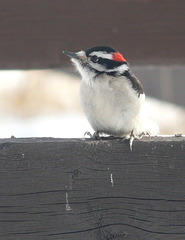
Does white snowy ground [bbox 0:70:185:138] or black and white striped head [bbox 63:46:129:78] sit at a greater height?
white snowy ground [bbox 0:70:185:138]

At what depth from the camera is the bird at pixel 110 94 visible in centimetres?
348

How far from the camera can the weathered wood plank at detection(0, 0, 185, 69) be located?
331 centimetres

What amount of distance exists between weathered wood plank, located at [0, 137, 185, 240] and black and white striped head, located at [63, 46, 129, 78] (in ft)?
4.07

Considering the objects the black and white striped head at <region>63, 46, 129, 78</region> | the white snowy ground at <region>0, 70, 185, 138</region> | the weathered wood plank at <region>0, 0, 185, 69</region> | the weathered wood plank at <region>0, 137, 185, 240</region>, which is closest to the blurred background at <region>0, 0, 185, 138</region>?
the weathered wood plank at <region>0, 0, 185, 69</region>

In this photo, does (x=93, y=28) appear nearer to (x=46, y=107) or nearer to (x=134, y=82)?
(x=134, y=82)

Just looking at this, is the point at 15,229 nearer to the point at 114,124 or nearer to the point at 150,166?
the point at 150,166

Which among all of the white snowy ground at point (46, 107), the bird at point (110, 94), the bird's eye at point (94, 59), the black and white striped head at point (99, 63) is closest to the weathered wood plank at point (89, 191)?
the bird at point (110, 94)

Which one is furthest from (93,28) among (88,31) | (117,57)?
(117,57)

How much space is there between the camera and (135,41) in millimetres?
3311

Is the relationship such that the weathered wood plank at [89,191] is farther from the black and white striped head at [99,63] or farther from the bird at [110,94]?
the black and white striped head at [99,63]

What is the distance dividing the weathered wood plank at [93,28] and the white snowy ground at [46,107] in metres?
3.71

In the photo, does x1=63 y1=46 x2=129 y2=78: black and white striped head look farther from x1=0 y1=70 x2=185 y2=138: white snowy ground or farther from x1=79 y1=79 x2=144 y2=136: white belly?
x1=0 y1=70 x2=185 y2=138: white snowy ground

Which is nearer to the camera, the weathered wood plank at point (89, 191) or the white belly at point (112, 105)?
the weathered wood plank at point (89, 191)

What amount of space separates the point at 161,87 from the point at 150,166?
599 centimetres
